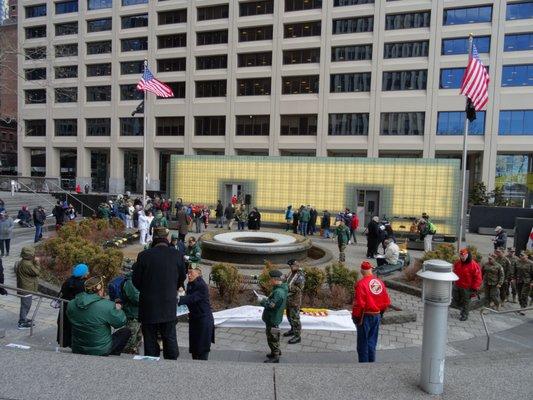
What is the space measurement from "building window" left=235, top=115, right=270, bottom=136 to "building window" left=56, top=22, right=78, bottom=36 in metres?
28.2

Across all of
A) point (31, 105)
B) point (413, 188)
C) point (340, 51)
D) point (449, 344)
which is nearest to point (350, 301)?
point (449, 344)

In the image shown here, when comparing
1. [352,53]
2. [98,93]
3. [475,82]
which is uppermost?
[352,53]

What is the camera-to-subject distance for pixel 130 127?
5169 cm

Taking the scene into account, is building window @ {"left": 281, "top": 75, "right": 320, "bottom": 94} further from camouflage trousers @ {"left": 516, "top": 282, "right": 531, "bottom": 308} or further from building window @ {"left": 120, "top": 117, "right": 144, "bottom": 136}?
camouflage trousers @ {"left": 516, "top": 282, "right": 531, "bottom": 308}

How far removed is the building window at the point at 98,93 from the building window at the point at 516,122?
46.5 meters

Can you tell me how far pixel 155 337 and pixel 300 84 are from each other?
4196 cm

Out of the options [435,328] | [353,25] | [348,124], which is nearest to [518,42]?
[353,25]

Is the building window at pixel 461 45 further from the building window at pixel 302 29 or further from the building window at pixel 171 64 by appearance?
the building window at pixel 171 64

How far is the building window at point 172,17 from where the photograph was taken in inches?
1932

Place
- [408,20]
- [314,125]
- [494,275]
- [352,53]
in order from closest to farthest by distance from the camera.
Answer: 1. [494,275]
2. [408,20]
3. [352,53]
4. [314,125]

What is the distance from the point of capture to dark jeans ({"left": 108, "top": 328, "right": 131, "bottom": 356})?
501 centimetres

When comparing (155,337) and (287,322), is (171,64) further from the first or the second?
(155,337)

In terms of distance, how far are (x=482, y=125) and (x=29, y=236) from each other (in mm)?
39424

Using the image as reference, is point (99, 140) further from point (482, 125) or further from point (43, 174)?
point (482, 125)
